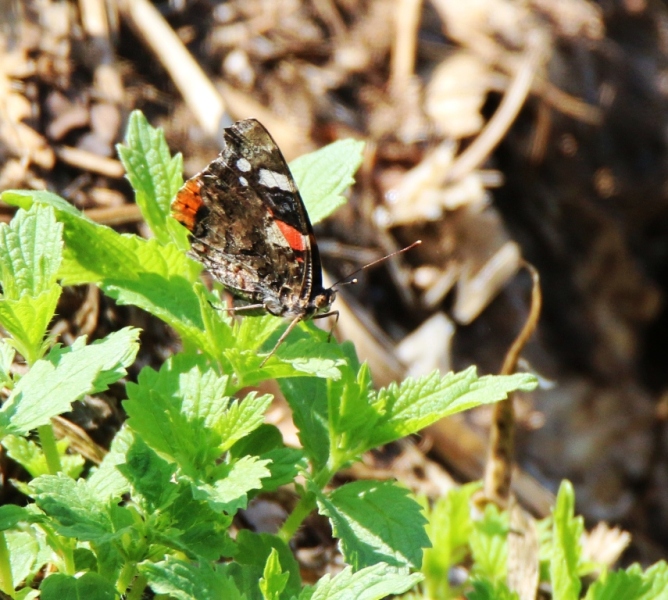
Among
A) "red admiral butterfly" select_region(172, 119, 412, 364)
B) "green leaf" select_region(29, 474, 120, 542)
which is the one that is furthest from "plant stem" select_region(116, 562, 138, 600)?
"red admiral butterfly" select_region(172, 119, 412, 364)

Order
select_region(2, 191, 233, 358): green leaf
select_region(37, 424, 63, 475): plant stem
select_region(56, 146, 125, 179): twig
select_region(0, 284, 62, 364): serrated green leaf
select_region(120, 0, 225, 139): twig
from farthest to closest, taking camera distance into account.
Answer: select_region(120, 0, 225, 139): twig
select_region(56, 146, 125, 179): twig
select_region(2, 191, 233, 358): green leaf
select_region(37, 424, 63, 475): plant stem
select_region(0, 284, 62, 364): serrated green leaf

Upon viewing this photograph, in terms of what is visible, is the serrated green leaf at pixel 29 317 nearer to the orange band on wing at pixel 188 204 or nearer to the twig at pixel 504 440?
the orange band on wing at pixel 188 204

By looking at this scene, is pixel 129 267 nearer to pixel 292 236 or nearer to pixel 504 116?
pixel 292 236

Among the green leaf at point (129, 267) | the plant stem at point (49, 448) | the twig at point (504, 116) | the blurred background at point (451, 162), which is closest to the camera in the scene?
the plant stem at point (49, 448)

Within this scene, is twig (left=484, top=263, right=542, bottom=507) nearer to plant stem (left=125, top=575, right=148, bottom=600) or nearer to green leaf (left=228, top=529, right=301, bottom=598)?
green leaf (left=228, top=529, right=301, bottom=598)

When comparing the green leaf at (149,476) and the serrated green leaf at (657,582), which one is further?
the serrated green leaf at (657,582)

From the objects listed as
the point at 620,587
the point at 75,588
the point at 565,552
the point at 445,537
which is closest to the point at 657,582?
A: the point at 620,587

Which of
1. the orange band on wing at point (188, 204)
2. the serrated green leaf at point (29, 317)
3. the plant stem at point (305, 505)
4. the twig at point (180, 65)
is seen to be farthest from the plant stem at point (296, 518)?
the twig at point (180, 65)
